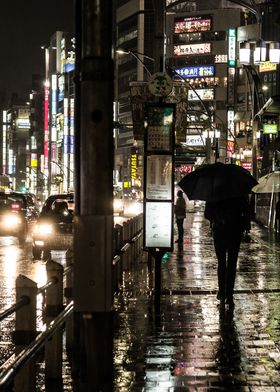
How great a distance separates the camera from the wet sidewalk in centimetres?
680

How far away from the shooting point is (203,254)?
68.2ft

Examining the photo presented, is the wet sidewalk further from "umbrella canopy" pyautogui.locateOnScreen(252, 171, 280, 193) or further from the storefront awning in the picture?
the storefront awning

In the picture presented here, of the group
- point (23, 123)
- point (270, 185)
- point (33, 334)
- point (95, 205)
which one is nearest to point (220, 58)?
point (270, 185)

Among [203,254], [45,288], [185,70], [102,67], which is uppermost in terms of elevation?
[185,70]

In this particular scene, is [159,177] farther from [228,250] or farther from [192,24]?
[192,24]

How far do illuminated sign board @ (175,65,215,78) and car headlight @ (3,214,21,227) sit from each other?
81.4 meters

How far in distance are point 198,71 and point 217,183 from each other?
98.6 metres

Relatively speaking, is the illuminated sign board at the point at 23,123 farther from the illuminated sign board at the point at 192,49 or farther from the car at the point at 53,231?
the car at the point at 53,231

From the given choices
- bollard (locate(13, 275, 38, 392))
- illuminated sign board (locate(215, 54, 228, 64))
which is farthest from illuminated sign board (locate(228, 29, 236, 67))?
bollard (locate(13, 275, 38, 392))

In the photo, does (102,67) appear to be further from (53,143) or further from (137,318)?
(53,143)

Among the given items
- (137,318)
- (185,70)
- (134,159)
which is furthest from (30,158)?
(137,318)

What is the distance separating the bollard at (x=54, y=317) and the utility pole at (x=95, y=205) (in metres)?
1.62

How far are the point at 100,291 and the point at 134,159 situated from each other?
118 metres

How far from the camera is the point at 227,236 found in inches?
425
